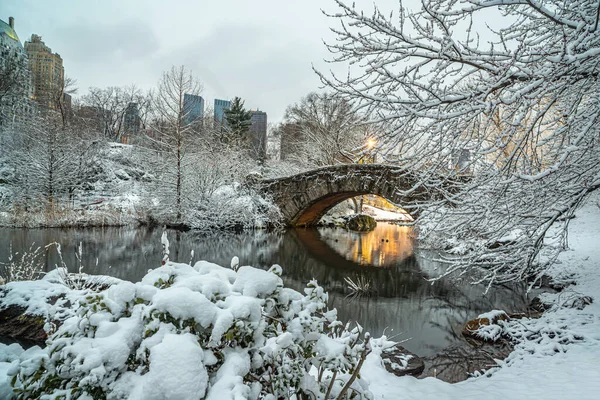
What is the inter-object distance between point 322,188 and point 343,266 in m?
6.01

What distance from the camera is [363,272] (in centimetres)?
908

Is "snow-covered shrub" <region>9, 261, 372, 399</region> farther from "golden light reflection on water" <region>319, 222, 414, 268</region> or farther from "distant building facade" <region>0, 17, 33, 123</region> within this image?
"distant building facade" <region>0, 17, 33, 123</region>

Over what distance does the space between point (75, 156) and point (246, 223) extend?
1062 cm

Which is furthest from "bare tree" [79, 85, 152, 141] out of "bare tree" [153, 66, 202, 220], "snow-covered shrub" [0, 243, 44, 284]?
"snow-covered shrub" [0, 243, 44, 284]

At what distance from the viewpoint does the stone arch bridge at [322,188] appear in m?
13.2

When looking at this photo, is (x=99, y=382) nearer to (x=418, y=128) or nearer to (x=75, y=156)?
(x=418, y=128)

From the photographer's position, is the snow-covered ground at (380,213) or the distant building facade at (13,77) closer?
the distant building facade at (13,77)

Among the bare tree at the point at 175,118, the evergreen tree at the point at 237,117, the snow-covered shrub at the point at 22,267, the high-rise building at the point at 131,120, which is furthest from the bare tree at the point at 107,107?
the snow-covered shrub at the point at 22,267

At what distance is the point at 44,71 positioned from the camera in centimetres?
3294

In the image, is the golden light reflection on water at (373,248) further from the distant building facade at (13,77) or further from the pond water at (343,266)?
the distant building facade at (13,77)

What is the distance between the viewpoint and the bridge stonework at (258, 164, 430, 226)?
43.2ft

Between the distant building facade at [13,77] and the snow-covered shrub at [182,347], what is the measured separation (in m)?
26.0

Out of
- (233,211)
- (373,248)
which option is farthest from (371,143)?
(233,211)

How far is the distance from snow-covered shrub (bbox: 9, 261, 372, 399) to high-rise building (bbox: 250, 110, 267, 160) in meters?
26.7
